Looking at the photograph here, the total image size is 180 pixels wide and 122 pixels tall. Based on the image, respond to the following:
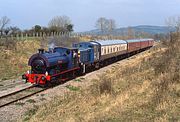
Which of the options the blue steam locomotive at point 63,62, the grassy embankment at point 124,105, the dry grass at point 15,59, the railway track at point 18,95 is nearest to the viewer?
the grassy embankment at point 124,105

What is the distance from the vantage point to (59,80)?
24703 mm

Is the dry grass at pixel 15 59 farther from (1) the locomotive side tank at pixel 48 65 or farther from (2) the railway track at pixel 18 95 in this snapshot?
(2) the railway track at pixel 18 95

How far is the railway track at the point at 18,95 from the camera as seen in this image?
18203mm

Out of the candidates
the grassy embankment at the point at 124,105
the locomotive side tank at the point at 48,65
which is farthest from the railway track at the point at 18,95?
the grassy embankment at the point at 124,105

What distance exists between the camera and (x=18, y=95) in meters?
20.3

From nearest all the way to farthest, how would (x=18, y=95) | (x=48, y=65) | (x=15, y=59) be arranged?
(x=18, y=95)
(x=48, y=65)
(x=15, y=59)

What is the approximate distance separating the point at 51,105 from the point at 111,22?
134m

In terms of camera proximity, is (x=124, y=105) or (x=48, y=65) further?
(x=48, y=65)

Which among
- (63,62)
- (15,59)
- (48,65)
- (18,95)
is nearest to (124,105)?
(18,95)

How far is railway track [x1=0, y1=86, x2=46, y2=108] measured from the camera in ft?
59.7

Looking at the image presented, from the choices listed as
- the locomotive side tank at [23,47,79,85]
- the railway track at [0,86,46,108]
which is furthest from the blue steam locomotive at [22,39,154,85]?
the railway track at [0,86,46,108]

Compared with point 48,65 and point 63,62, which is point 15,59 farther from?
point 48,65

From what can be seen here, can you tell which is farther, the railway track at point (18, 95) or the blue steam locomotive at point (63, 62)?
the blue steam locomotive at point (63, 62)

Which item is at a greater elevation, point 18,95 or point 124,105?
point 124,105
